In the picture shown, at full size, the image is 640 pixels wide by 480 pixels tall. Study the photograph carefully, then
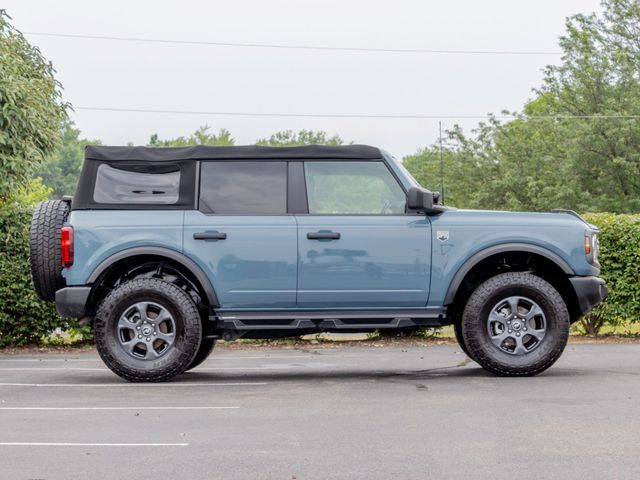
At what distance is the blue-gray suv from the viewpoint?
10297mm

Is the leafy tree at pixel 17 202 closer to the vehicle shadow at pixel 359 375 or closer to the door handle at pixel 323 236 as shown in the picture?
Answer: the vehicle shadow at pixel 359 375

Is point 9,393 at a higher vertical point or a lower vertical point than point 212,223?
lower

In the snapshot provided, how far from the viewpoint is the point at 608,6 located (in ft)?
163

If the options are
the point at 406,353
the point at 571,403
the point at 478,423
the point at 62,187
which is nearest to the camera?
the point at 478,423

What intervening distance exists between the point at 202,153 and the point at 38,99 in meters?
5.77

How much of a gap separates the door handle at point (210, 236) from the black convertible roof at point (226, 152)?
783 mm

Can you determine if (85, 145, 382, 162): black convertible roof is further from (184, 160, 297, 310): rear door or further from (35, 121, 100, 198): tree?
(35, 121, 100, 198): tree

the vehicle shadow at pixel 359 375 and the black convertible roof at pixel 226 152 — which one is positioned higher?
the black convertible roof at pixel 226 152

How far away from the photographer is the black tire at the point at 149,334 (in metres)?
10.3

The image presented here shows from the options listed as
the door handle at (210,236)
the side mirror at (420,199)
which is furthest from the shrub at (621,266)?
the door handle at (210,236)

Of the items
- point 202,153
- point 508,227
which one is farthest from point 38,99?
point 508,227

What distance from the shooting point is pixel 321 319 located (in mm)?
10383

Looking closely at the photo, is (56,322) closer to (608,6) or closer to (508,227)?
(508,227)

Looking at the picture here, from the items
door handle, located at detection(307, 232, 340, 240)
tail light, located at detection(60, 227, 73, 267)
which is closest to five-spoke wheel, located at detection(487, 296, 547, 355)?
door handle, located at detection(307, 232, 340, 240)
